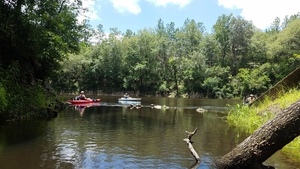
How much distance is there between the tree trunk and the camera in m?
5.52

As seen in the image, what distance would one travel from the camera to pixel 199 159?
383 inches

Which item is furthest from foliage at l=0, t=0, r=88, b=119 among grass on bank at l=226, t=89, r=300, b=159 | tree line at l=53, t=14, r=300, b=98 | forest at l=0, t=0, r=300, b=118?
tree line at l=53, t=14, r=300, b=98

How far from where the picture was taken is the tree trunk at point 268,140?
5.52 metres

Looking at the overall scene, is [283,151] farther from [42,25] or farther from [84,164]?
[42,25]

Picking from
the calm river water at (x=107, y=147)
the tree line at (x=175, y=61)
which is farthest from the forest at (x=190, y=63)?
the calm river water at (x=107, y=147)

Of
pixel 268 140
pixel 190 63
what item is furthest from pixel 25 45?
pixel 190 63

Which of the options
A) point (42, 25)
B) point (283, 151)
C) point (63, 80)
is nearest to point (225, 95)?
point (63, 80)

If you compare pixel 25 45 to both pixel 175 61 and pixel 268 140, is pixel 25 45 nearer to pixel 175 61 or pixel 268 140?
pixel 268 140

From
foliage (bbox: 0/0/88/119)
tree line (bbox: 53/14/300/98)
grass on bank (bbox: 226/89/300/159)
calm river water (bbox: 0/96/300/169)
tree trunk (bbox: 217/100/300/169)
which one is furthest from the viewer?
tree line (bbox: 53/14/300/98)

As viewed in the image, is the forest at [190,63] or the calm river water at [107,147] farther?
the forest at [190,63]

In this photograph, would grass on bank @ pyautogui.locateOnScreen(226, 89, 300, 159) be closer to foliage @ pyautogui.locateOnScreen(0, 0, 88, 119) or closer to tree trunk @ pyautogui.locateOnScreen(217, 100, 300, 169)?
tree trunk @ pyautogui.locateOnScreen(217, 100, 300, 169)

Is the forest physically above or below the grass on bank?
above

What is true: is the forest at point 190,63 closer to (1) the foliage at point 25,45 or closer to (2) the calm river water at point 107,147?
(1) the foliage at point 25,45

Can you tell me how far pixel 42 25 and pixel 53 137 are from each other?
9597 millimetres
